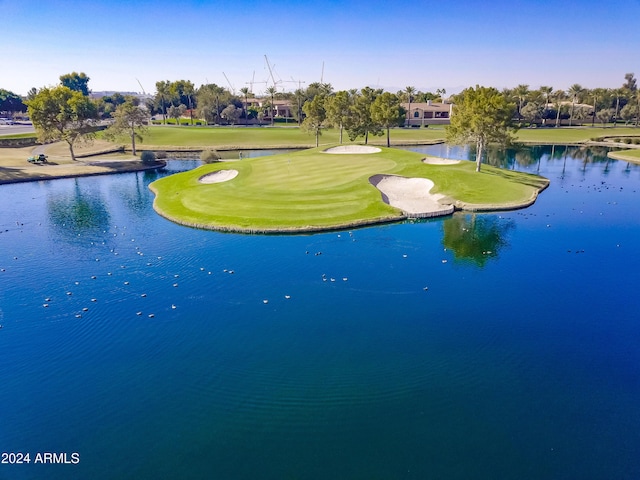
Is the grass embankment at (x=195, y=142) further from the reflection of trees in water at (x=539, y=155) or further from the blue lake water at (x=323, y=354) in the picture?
the blue lake water at (x=323, y=354)

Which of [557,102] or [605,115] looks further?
[557,102]

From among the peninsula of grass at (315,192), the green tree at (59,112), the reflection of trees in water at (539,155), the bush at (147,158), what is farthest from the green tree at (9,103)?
the reflection of trees in water at (539,155)

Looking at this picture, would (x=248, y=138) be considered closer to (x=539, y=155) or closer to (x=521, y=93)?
(x=539, y=155)

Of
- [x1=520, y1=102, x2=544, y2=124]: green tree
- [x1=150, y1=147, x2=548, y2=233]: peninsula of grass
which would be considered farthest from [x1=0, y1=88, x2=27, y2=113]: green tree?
[x1=520, y1=102, x2=544, y2=124]: green tree

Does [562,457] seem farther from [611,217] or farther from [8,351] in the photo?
[611,217]

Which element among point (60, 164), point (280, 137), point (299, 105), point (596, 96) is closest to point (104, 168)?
point (60, 164)
